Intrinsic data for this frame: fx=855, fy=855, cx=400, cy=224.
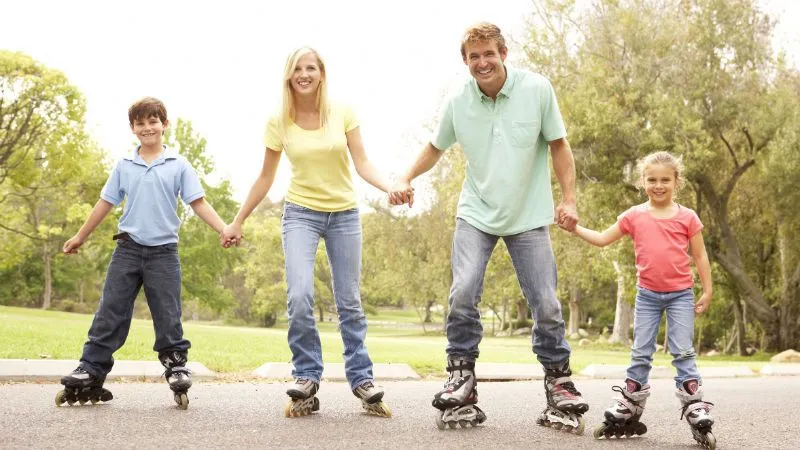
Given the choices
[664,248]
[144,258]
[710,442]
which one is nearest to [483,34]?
[664,248]

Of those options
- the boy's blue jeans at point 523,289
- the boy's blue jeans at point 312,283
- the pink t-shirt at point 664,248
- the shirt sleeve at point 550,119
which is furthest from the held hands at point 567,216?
the boy's blue jeans at point 312,283

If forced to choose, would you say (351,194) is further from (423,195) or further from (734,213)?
(423,195)

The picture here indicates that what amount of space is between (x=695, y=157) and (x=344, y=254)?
17.8 meters

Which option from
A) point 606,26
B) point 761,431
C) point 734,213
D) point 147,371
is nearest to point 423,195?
point 734,213

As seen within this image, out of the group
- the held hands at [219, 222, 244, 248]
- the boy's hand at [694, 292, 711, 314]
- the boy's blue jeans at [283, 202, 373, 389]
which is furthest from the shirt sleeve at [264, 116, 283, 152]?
the boy's hand at [694, 292, 711, 314]

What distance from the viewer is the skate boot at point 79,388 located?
5.20m

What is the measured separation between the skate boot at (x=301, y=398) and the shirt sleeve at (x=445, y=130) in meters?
1.61

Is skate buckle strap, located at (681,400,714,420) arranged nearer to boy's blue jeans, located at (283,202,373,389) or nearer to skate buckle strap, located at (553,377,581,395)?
skate buckle strap, located at (553,377,581,395)

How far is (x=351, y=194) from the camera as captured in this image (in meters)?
5.29

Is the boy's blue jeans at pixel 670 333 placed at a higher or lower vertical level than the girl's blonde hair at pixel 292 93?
lower

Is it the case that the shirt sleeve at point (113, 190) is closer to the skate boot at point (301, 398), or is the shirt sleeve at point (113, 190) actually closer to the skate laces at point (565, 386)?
the skate boot at point (301, 398)

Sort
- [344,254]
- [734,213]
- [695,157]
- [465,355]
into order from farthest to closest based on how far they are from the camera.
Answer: [734,213]
[695,157]
[344,254]
[465,355]

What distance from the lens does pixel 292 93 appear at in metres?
5.19

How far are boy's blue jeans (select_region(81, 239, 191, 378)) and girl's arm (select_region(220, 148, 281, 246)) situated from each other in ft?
1.44
